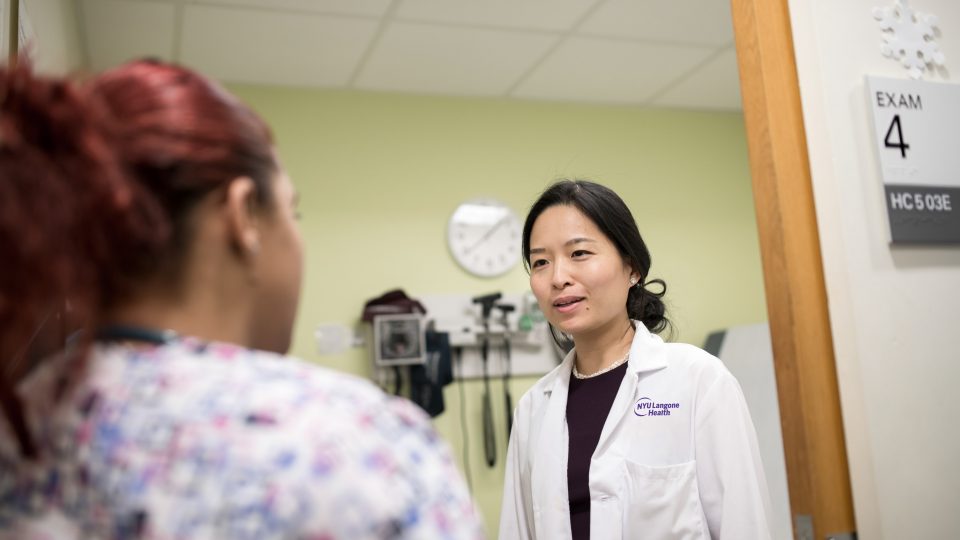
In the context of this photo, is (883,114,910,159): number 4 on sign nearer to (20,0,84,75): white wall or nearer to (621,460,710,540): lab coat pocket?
(621,460,710,540): lab coat pocket

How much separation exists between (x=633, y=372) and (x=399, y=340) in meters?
A: 1.77

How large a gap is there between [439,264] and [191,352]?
9.52ft

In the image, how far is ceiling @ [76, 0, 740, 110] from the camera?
106 inches

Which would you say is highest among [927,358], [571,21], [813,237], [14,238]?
[571,21]

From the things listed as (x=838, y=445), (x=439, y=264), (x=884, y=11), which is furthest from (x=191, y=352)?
(x=439, y=264)

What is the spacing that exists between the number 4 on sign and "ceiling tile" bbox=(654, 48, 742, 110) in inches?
81.4

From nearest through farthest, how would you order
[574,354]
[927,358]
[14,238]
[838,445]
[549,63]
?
1. [14,238]
2. [838,445]
3. [927,358]
4. [574,354]
5. [549,63]

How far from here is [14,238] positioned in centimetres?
49

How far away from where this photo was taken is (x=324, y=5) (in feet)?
8.65

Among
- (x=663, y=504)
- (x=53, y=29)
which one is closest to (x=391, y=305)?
(x=53, y=29)

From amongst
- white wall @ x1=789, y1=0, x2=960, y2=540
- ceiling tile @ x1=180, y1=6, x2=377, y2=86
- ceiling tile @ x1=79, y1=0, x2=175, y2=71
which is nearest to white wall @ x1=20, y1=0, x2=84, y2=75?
ceiling tile @ x1=79, y1=0, x2=175, y2=71

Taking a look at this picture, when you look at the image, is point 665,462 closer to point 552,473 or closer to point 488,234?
point 552,473

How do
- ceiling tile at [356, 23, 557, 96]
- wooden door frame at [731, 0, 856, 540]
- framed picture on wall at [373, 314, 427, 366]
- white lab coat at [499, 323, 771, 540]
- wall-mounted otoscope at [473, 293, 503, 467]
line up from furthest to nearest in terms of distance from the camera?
wall-mounted otoscope at [473, 293, 503, 467]
framed picture on wall at [373, 314, 427, 366]
ceiling tile at [356, 23, 557, 96]
white lab coat at [499, 323, 771, 540]
wooden door frame at [731, 0, 856, 540]

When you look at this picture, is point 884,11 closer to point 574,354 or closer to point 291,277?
point 574,354
